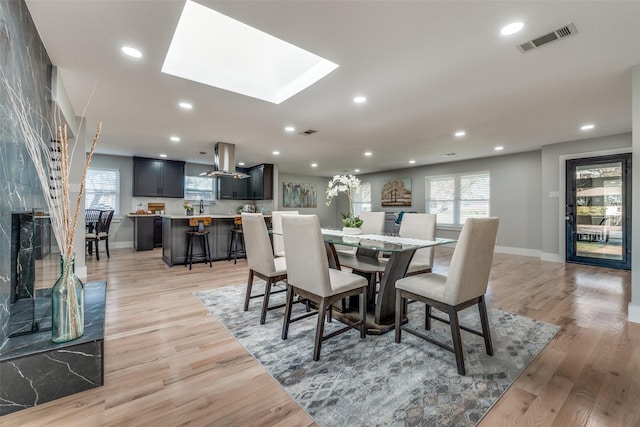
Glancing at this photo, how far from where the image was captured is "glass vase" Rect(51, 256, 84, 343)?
165cm

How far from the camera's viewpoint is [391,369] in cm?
186

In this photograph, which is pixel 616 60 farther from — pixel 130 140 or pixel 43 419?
pixel 130 140

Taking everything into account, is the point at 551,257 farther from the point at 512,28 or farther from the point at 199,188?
the point at 199,188

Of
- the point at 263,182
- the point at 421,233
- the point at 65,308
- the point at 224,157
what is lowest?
the point at 65,308

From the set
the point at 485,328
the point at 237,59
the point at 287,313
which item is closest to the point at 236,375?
the point at 287,313

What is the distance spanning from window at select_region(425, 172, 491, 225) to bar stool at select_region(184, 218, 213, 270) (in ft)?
19.2

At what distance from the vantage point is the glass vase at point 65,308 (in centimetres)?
165

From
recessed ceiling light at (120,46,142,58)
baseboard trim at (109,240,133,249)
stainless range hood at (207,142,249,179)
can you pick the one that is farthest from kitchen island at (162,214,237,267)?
recessed ceiling light at (120,46,142,58)

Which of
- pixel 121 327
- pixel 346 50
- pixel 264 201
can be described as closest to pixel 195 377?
pixel 121 327

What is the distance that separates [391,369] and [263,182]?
6.63 metres

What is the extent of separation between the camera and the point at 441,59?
7.84 feet

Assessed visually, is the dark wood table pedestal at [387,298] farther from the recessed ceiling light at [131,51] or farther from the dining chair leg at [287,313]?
the recessed ceiling light at [131,51]

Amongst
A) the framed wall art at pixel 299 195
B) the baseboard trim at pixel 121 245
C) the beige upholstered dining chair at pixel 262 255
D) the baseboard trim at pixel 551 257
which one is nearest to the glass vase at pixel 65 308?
the beige upholstered dining chair at pixel 262 255

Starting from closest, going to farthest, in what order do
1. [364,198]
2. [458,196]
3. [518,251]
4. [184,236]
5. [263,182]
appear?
[184,236], [518,251], [458,196], [263,182], [364,198]
